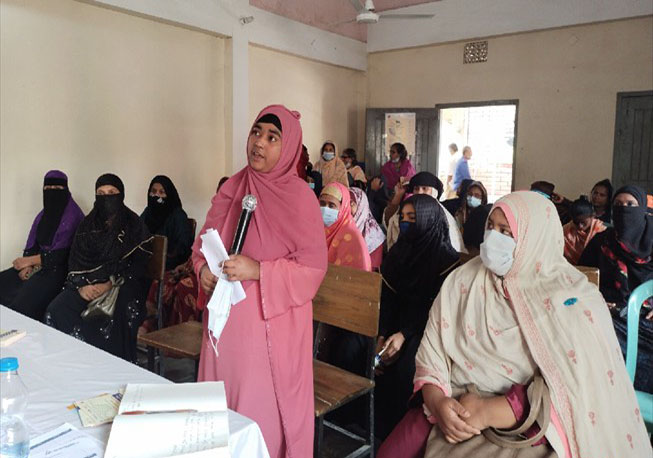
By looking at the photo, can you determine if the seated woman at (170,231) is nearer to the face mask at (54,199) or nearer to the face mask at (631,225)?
the face mask at (54,199)

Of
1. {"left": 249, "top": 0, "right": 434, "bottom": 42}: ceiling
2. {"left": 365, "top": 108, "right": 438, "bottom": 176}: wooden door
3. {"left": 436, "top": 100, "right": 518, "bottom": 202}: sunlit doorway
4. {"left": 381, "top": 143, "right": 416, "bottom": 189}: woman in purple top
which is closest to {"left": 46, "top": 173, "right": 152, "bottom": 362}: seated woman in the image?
{"left": 249, "top": 0, "right": 434, "bottom": 42}: ceiling

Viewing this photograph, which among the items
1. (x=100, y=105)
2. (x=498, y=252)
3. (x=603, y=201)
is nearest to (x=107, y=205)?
(x=100, y=105)

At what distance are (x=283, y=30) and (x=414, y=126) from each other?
90.3 inches

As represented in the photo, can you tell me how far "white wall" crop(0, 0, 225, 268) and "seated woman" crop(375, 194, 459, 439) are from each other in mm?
3275

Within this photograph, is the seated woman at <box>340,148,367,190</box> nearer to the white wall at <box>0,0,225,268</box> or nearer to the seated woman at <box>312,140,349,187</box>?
the seated woman at <box>312,140,349,187</box>

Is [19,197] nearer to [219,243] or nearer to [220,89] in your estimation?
[220,89]

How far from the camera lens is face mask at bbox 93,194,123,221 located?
3160mm

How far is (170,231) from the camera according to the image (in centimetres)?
407

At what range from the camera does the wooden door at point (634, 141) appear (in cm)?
607

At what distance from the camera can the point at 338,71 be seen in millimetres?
7863

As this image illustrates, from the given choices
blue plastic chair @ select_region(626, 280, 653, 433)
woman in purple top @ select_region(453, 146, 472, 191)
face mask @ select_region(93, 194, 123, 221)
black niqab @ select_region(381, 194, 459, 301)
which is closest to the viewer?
blue plastic chair @ select_region(626, 280, 653, 433)

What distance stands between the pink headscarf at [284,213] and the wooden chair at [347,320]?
1.35ft

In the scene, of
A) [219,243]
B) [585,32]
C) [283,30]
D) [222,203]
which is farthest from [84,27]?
[585,32]

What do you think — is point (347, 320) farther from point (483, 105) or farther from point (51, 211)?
point (483, 105)
